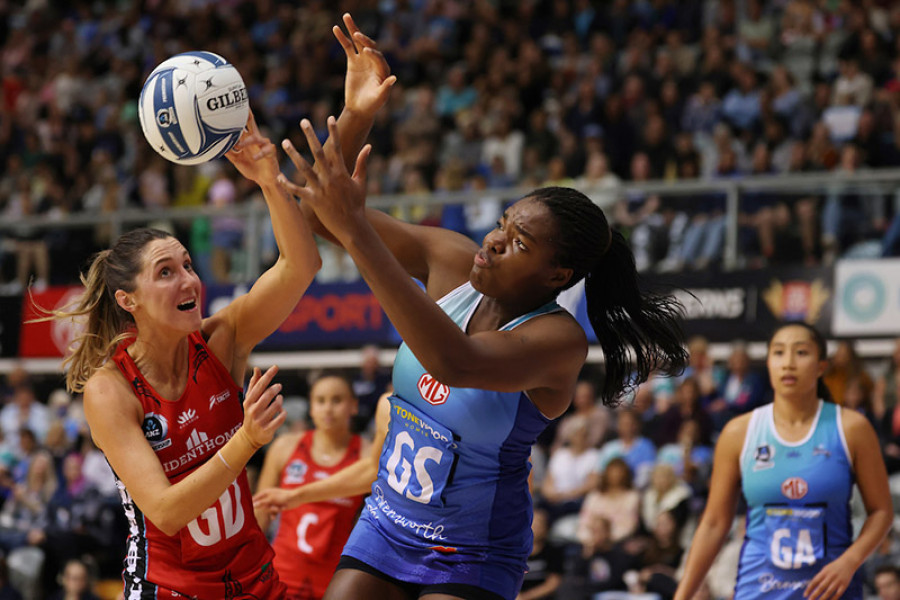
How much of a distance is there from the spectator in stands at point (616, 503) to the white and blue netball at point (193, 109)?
5666 mm

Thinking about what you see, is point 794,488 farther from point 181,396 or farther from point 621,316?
point 181,396

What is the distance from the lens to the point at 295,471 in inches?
264

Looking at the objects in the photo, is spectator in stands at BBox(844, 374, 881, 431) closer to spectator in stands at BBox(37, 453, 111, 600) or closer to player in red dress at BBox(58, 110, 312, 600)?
player in red dress at BBox(58, 110, 312, 600)

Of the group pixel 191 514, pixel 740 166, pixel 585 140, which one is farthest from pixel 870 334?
pixel 191 514

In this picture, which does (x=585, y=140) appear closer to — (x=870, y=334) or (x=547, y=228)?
(x=870, y=334)

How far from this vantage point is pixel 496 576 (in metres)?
3.57

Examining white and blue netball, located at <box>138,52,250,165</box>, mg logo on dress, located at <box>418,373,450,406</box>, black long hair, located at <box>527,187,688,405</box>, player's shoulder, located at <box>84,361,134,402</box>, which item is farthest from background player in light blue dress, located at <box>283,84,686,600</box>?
player's shoulder, located at <box>84,361,134,402</box>

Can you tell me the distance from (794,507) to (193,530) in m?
2.80

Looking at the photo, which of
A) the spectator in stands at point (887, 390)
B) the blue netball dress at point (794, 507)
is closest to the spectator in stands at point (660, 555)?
the spectator in stands at point (887, 390)

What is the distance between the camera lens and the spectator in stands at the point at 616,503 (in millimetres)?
8984

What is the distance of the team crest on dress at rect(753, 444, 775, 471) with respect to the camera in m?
5.29

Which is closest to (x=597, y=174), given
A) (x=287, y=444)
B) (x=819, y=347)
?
(x=287, y=444)

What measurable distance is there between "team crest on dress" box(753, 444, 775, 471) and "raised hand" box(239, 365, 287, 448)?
2689 millimetres

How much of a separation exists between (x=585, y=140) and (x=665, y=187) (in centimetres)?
244
